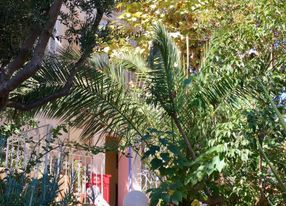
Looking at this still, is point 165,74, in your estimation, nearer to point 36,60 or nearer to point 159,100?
point 159,100

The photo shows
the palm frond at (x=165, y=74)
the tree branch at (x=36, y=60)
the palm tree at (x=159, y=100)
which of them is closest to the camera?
the tree branch at (x=36, y=60)

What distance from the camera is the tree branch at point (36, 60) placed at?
4355mm

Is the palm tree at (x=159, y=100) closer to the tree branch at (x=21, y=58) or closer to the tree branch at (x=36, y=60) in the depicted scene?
the tree branch at (x=21, y=58)

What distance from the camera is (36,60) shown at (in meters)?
4.44

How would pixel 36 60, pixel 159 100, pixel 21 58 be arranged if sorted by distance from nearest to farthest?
1. pixel 36 60
2. pixel 21 58
3. pixel 159 100

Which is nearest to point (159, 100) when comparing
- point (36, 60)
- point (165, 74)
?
point (165, 74)

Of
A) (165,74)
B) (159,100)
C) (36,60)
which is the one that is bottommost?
(36,60)

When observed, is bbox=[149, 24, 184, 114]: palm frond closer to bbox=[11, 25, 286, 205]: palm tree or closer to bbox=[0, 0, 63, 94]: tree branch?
bbox=[11, 25, 286, 205]: palm tree

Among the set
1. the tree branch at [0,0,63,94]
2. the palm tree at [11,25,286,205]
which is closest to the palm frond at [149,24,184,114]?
the palm tree at [11,25,286,205]

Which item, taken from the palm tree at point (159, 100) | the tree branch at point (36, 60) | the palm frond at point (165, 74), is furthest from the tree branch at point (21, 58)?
the palm frond at point (165, 74)

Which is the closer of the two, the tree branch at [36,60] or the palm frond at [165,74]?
the tree branch at [36,60]

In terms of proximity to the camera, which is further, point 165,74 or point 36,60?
point 165,74

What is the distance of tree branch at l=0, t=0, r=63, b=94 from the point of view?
14.3 ft

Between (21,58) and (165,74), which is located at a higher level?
(165,74)
